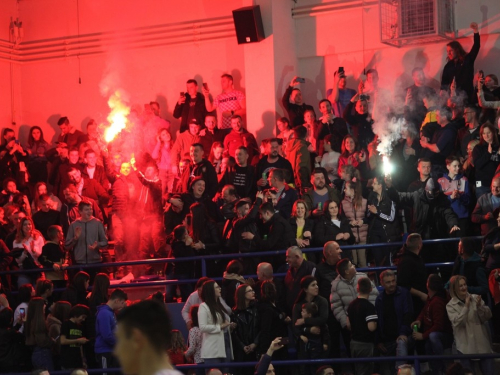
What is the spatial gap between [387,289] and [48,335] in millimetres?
4193

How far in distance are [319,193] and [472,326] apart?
3.14 metres

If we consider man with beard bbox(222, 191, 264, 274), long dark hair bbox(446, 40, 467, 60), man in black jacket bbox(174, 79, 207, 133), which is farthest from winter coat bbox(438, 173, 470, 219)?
man in black jacket bbox(174, 79, 207, 133)

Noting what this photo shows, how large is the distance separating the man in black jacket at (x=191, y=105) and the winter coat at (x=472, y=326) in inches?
306

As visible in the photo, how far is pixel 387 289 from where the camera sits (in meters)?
10.3

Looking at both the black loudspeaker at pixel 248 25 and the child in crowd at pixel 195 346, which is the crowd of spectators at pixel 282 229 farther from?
the black loudspeaker at pixel 248 25

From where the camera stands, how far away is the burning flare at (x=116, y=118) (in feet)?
55.1

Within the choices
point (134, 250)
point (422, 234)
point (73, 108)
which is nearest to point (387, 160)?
point (422, 234)

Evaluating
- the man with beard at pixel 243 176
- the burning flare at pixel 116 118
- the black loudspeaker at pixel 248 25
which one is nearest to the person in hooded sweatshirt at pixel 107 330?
the man with beard at pixel 243 176

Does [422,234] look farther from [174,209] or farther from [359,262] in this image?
[174,209]

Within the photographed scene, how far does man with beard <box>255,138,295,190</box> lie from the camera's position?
13.4 meters

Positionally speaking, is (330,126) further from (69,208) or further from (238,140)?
(69,208)

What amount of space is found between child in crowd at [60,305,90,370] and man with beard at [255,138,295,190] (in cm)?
343

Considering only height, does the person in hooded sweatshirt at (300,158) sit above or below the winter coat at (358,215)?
Answer: above

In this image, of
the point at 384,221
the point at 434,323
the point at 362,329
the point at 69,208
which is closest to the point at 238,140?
the point at 69,208
